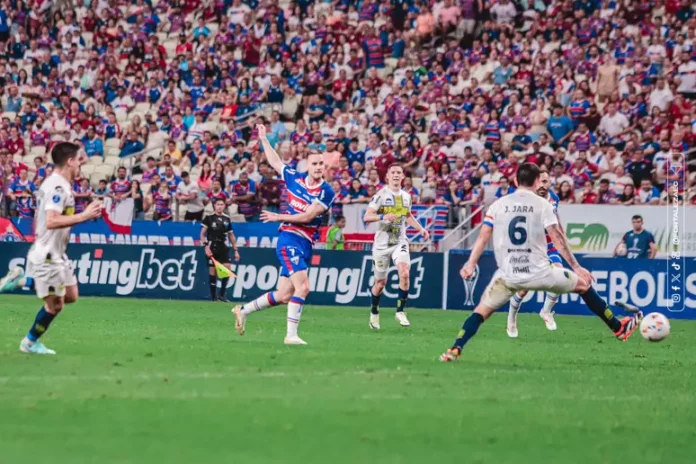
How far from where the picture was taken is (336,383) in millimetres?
11133

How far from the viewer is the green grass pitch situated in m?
7.81

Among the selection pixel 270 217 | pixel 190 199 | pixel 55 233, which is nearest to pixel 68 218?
pixel 55 233

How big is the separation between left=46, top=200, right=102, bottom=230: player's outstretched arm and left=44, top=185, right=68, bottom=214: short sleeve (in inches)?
1.6

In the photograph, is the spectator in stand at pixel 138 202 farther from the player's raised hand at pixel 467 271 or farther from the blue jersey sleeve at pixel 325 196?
the player's raised hand at pixel 467 271

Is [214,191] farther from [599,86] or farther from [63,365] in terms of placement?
[63,365]

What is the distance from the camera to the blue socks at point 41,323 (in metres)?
13.0

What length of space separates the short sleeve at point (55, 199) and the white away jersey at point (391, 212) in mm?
9197

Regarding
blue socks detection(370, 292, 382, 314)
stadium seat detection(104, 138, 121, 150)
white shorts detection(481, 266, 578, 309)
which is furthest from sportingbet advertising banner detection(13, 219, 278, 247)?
white shorts detection(481, 266, 578, 309)

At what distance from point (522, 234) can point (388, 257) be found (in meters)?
8.22

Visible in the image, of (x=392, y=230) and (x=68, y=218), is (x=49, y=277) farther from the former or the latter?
(x=392, y=230)

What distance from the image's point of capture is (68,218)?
12.3m

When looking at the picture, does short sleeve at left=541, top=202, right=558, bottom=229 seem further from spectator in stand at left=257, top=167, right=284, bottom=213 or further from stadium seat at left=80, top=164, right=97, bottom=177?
stadium seat at left=80, top=164, right=97, bottom=177

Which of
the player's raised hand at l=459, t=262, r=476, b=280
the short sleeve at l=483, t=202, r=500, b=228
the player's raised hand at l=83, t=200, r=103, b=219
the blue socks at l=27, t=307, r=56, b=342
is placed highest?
the player's raised hand at l=83, t=200, r=103, b=219

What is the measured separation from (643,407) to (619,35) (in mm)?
22524
